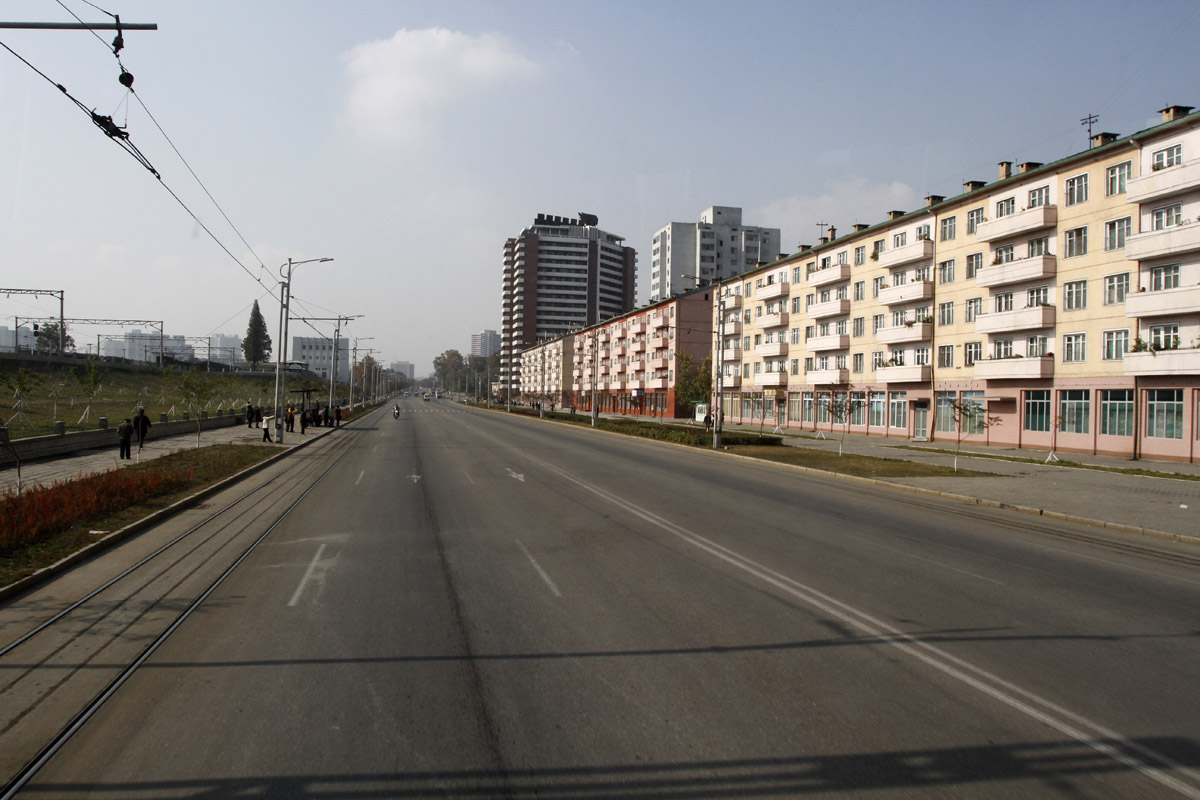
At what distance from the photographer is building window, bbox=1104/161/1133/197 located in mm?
32469

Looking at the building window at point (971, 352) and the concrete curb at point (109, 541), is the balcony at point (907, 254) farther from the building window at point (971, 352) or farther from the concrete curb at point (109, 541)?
the concrete curb at point (109, 541)

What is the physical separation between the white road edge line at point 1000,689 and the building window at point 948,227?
137 ft

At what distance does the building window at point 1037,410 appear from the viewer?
36.7 metres

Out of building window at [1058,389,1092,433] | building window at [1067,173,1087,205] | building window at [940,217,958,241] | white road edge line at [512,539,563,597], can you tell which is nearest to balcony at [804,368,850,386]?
building window at [940,217,958,241]

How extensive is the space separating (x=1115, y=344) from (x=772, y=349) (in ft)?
101

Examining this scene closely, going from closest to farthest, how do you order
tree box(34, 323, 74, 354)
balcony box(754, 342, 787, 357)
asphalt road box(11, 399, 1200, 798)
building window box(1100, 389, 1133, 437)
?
asphalt road box(11, 399, 1200, 798) → building window box(1100, 389, 1133, 437) → balcony box(754, 342, 787, 357) → tree box(34, 323, 74, 354)

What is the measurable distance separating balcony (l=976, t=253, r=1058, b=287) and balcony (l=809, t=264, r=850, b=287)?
528 inches

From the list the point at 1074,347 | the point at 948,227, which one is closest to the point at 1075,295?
the point at 1074,347

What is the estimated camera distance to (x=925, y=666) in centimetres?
561

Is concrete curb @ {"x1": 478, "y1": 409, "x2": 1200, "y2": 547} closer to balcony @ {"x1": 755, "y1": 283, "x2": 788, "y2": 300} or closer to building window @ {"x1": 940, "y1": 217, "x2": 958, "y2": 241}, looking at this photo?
building window @ {"x1": 940, "y1": 217, "x2": 958, "y2": 241}

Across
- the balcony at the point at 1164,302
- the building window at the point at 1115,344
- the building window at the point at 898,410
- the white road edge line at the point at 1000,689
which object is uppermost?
the balcony at the point at 1164,302

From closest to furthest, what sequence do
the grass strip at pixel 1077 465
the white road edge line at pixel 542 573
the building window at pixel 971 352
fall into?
the white road edge line at pixel 542 573
the grass strip at pixel 1077 465
the building window at pixel 971 352

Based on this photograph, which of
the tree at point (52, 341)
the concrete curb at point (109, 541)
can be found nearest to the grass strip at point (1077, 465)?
the concrete curb at point (109, 541)

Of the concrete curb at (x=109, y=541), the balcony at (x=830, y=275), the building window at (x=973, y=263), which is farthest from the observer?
the balcony at (x=830, y=275)
